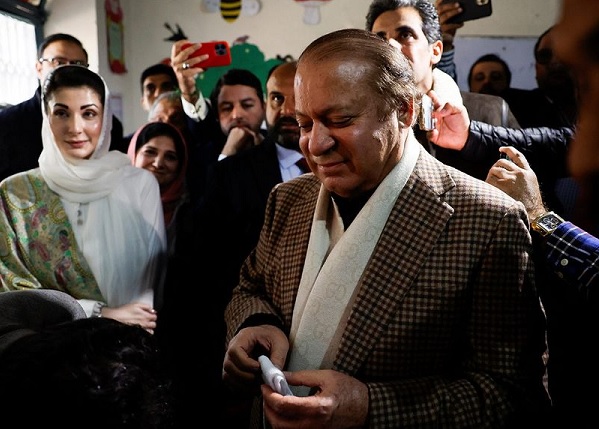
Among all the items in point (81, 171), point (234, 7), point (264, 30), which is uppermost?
point (234, 7)

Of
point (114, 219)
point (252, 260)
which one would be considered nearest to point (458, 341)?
point (252, 260)

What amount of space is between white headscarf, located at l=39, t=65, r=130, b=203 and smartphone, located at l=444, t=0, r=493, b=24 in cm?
140

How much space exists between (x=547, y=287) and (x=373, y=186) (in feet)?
1.97

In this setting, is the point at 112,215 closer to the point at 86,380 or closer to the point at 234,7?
the point at 86,380

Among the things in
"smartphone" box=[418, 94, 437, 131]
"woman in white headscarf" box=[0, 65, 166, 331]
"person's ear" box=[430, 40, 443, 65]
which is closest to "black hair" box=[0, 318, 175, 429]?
"smartphone" box=[418, 94, 437, 131]

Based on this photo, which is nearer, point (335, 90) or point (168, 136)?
point (335, 90)

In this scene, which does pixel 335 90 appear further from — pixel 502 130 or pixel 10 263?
pixel 10 263

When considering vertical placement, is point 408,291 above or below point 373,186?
below

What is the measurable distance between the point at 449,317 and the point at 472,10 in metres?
1.55

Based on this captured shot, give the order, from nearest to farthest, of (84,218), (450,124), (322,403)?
(322,403)
(450,124)
(84,218)

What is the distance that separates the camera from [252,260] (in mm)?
1514

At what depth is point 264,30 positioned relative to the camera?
4.79 metres

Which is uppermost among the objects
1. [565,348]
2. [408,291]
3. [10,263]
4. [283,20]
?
[283,20]

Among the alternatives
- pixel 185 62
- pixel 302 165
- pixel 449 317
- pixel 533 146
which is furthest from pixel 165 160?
pixel 449 317
